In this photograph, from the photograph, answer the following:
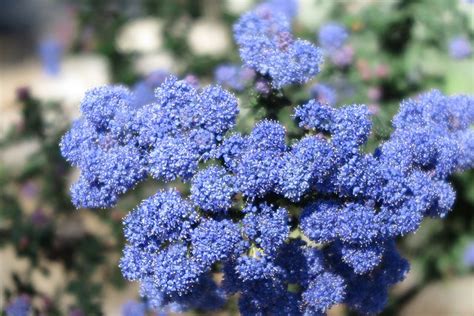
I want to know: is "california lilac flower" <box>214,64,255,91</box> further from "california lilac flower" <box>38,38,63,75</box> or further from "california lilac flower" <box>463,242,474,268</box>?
"california lilac flower" <box>38,38,63,75</box>

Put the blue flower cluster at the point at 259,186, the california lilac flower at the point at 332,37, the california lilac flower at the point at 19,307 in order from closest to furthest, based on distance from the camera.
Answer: the blue flower cluster at the point at 259,186 → the california lilac flower at the point at 19,307 → the california lilac flower at the point at 332,37

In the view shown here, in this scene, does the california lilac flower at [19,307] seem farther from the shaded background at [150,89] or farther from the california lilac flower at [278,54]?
the california lilac flower at [278,54]

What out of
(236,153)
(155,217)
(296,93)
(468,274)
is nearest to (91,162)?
(155,217)

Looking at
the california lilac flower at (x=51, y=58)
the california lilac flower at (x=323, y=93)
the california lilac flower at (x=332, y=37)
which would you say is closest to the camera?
the california lilac flower at (x=323, y=93)

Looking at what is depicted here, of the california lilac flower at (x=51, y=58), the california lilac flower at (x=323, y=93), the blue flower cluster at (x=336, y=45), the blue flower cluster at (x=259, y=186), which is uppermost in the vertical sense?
the california lilac flower at (x=51, y=58)

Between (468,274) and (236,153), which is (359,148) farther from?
(468,274)

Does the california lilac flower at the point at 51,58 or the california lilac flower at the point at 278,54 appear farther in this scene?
the california lilac flower at the point at 51,58

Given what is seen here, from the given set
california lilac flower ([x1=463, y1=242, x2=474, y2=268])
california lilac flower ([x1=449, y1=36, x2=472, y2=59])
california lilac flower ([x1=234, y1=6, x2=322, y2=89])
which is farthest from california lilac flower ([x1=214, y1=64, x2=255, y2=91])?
california lilac flower ([x1=463, y1=242, x2=474, y2=268])

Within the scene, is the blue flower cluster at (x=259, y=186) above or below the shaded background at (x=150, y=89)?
below

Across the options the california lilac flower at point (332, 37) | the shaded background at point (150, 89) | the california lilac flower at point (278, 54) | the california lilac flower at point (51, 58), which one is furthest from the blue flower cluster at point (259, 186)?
the california lilac flower at point (51, 58)
